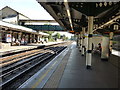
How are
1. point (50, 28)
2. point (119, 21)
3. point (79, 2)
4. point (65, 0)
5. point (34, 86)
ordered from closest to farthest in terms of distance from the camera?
point (34, 86), point (65, 0), point (79, 2), point (119, 21), point (50, 28)

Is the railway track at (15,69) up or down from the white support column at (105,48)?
down

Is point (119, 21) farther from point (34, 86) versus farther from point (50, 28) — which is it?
point (50, 28)

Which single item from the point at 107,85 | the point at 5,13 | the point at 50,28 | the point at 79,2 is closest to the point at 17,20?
the point at 5,13

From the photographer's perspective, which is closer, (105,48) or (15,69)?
(15,69)

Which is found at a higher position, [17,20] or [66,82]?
[17,20]

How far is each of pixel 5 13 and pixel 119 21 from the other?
141 ft

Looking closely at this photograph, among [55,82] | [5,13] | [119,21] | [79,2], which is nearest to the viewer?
[55,82]

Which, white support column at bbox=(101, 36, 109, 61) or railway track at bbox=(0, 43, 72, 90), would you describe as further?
white support column at bbox=(101, 36, 109, 61)

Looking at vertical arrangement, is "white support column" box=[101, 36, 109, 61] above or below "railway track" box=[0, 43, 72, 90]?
above

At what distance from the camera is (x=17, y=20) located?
44.8m

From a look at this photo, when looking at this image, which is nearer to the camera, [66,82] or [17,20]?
[66,82]

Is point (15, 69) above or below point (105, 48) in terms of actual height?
below

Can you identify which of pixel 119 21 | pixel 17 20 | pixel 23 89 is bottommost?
pixel 23 89

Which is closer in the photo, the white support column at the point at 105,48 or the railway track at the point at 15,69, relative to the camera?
the railway track at the point at 15,69
